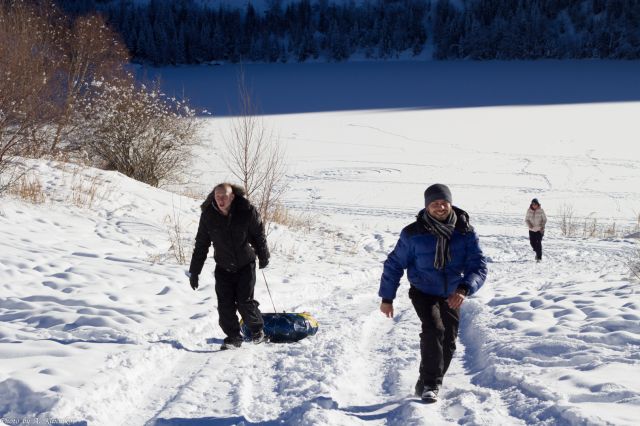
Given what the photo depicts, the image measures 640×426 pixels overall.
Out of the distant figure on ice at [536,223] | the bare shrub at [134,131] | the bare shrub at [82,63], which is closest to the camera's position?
the distant figure on ice at [536,223]

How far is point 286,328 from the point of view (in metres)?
6.00

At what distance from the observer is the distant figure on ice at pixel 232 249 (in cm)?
532

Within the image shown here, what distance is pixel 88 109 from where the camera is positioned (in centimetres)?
1925

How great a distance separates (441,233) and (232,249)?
201 centimetres

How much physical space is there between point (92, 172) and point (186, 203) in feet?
7.13

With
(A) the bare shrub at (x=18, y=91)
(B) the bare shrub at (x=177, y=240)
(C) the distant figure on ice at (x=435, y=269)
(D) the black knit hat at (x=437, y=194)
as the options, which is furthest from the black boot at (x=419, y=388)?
(A) the bare shrub at (x=18, y=91)

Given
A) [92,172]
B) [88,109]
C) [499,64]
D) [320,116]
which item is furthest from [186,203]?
[499,64]

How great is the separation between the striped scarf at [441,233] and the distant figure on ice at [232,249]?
1685 mm

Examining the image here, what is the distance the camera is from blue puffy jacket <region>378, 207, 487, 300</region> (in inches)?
164

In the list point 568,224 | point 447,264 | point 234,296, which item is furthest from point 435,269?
point 568,224

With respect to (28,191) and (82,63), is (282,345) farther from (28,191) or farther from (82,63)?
(82,63)

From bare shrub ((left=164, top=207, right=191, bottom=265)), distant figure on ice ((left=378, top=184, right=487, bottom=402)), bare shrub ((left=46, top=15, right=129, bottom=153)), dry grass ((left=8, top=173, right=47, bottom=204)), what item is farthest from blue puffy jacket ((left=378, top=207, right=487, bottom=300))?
bare shrub ((left=46, top=15, right=129, bottom=153))

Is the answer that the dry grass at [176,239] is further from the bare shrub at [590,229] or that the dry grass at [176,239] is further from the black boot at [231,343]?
the bare shrub at [590,229]

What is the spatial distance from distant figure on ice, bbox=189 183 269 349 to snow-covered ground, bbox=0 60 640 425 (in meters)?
0.33
